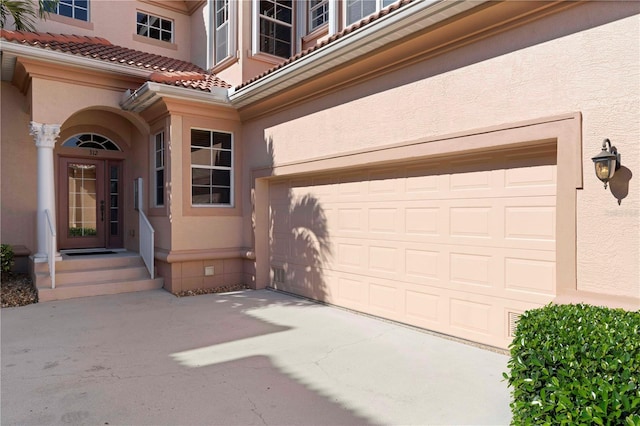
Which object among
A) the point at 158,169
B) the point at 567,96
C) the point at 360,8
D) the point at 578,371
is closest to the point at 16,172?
the point at 158,169

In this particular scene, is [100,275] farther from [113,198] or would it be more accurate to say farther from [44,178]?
[113,198]

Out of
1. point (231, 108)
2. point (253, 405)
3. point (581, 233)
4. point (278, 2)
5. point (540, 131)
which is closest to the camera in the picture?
point (253, 405)

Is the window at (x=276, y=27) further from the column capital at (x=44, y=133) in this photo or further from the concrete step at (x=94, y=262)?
the concrete step at (x=94, y=262)

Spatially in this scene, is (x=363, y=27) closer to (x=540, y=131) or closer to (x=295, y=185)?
(x=540, y=131)

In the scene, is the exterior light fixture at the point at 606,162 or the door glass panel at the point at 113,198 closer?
the exterior light fixture at the point at 606,162

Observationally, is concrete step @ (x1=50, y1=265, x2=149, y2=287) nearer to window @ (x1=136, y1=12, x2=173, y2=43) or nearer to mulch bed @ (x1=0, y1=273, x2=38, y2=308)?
mulch bed @ (x1=0, y1=273, x2=38, y2=308)

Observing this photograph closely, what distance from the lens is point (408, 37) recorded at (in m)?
5.30

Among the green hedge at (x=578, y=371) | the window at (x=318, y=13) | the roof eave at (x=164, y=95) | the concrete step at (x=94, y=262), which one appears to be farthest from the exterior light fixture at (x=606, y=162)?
the concrete step at (x=94, y=262)

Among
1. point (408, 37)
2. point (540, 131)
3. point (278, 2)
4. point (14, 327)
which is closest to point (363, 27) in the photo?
point (408, 37)

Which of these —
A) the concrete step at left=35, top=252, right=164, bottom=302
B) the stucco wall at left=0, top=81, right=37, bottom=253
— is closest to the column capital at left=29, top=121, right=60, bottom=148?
the stucco wall at left=0, top=81, right=37, bottom=253

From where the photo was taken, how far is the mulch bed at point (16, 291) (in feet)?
23.3

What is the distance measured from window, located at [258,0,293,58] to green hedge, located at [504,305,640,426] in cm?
922

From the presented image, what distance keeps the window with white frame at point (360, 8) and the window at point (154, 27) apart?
6.21 metres

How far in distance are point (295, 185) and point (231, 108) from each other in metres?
2.55
